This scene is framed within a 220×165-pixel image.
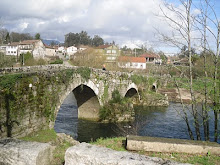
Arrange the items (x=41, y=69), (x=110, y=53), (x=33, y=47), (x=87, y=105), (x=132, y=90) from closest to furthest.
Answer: (x=41, y=69) → (x=87, y=105) → (x=132, y=90) → (x=110, y=53) → (x=33, y=47)

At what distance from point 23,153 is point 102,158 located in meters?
1.14

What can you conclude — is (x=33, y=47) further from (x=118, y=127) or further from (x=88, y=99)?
(x=118, y=127)

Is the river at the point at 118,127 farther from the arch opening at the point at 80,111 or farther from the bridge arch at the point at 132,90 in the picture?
the bridge arch at the point at 132,90

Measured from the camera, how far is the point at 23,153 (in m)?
3.16

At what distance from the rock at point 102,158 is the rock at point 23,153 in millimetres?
372

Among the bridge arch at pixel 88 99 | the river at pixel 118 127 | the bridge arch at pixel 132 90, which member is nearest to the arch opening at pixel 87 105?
the bridge arch at pixel 88 99

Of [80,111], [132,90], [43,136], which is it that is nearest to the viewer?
[43,136]

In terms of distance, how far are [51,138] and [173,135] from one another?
904cm

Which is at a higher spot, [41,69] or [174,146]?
[41,69]

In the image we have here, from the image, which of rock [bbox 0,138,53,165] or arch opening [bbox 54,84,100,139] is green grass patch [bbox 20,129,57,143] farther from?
rock [bbox 0,138,53,165]

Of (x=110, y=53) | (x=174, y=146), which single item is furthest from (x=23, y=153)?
(x=110, y=53)

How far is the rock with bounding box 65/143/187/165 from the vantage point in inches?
119

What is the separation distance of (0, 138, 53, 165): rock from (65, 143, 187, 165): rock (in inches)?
14.6

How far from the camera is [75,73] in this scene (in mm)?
15070
